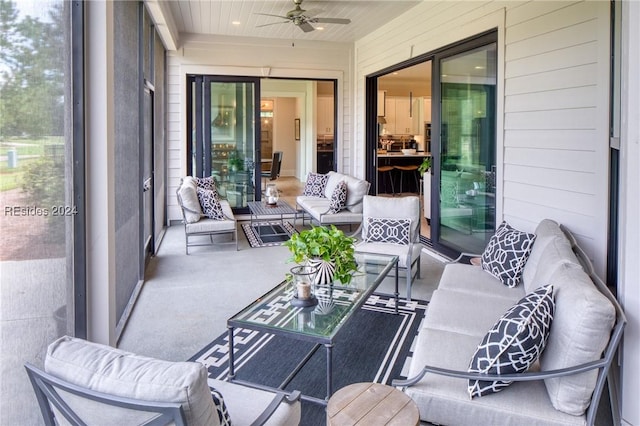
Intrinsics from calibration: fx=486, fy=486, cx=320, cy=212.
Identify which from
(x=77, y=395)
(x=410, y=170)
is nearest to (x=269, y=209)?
(x=410, y=170)

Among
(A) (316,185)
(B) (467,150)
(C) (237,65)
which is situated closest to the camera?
(B) (467,150)

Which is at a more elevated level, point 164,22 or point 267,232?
point 164,22

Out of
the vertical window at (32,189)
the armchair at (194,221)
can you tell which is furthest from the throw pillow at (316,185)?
the vertical window at (32,189)

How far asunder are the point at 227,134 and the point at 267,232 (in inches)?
85.8

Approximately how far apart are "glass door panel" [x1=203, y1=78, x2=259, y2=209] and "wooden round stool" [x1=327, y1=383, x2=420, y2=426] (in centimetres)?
712

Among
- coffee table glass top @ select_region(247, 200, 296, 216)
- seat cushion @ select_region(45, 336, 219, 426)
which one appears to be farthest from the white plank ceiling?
seat cushion @ select_region(45, 336, 219, 426)

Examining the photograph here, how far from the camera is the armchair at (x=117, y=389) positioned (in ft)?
4.14

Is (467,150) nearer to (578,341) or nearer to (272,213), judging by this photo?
(272,213)

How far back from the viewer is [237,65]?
27.4ft

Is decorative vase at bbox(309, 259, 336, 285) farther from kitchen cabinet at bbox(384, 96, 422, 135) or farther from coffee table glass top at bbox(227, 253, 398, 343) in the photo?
kitchen cabinet at bbox(384, 96, 422, 135)

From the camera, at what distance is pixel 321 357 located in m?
3.15

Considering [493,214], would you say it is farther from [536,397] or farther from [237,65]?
[237,65]

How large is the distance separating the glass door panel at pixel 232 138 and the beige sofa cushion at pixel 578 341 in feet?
23.9

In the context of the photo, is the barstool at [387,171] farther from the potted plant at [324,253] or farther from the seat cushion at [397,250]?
the potted plant at [324,253]
